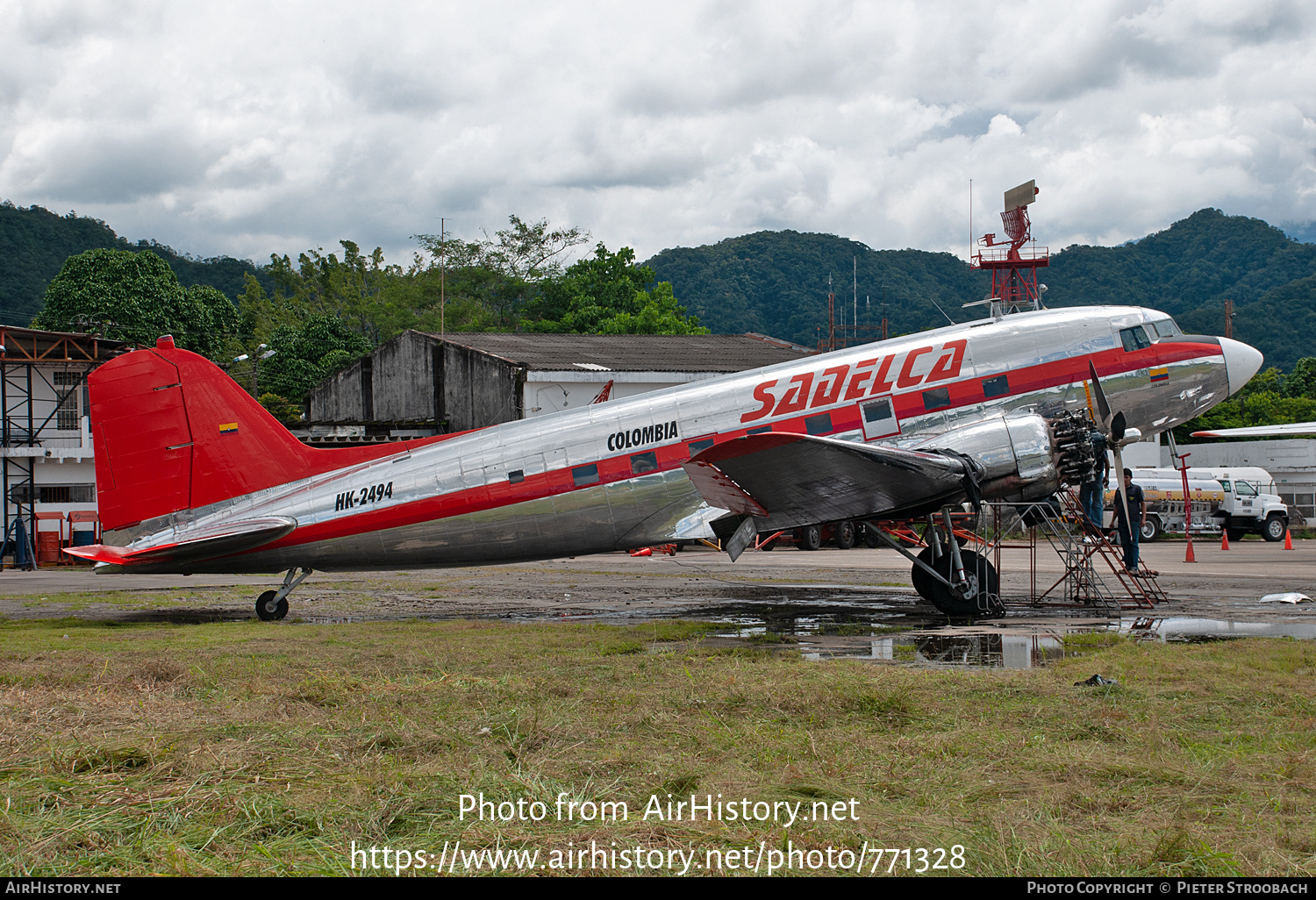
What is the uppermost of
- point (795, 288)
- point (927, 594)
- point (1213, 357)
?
point (795, 288)

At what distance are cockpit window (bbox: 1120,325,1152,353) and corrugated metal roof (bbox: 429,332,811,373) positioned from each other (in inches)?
760

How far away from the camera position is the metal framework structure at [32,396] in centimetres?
3175

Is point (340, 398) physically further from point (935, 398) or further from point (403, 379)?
point (935, 398)

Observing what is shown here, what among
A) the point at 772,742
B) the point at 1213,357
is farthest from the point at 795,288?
the point at 772,742

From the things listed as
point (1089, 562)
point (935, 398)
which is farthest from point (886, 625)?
point (1089, 562)

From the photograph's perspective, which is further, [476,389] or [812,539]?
[476,389]

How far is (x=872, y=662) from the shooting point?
8.93 meters

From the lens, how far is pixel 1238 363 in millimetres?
13844

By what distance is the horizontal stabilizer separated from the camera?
12.9 m

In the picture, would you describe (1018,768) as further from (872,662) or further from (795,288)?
(795,288)

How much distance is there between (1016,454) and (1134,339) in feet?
9.77

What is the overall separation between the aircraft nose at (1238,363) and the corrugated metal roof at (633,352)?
760 inches

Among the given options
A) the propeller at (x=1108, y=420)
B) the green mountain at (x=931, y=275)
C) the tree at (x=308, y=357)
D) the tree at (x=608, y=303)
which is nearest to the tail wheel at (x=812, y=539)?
the propeller at (x=1108, y=420)

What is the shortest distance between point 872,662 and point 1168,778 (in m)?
4.18
